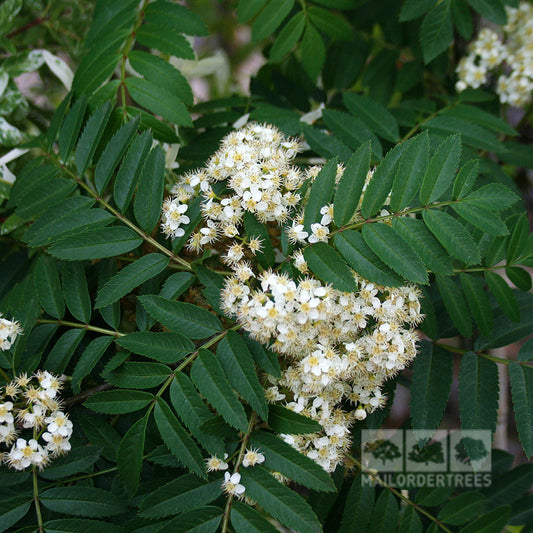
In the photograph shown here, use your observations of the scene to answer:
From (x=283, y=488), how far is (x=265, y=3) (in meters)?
1.18

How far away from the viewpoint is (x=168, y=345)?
0.96m

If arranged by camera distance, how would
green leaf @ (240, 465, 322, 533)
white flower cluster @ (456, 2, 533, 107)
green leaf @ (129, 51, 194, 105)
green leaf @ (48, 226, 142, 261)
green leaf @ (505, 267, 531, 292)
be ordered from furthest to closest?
white flower cluster @ (456, 2, 533, 107) → green leaf @ (129, 51, 194, 105) → green leaf @ (505, 267, 531, 292) → green leaf @ (48, 226, 142, 261) → green leaf @ (240, 465, 322, 533)

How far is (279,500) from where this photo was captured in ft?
2.93

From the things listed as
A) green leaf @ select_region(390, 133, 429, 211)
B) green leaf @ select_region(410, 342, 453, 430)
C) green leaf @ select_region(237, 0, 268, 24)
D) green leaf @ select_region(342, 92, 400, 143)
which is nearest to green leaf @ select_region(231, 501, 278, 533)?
green leaf @ select_region(410, 342, 453, 430)

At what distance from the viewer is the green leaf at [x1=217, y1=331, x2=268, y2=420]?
2.91ft

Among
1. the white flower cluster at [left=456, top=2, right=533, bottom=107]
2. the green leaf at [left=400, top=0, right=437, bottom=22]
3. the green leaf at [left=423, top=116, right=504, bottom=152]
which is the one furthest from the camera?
the white flower cluster at [left=456, top=2, right=533, bottom=107]

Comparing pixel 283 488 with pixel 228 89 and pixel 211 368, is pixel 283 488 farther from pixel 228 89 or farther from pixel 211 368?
pixel 228 89

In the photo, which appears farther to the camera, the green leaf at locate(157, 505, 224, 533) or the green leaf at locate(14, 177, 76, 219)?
the green leaf at locate(14, 177, 76, 219)

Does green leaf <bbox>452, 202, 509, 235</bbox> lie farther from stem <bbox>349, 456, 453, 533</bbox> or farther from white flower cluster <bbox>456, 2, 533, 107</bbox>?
white flower cluster <bbox>456, 2, 533, 107</bbox>

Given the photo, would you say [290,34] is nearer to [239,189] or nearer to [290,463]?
[239,189]

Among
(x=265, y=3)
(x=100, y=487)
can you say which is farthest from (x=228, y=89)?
(x=100, y=487)

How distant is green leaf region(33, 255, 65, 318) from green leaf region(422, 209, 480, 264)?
28.1 inches

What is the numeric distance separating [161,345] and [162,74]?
2.11 feet

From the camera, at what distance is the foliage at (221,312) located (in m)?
0.92
